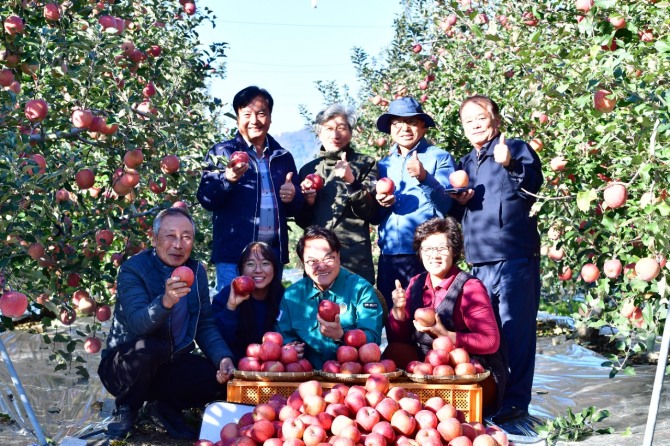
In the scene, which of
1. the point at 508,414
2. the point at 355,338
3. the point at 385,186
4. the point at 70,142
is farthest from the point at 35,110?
the point at 508,414

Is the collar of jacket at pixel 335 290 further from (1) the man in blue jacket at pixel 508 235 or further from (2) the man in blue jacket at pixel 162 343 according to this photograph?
(1) the man in blue jacket at pixel 508 235

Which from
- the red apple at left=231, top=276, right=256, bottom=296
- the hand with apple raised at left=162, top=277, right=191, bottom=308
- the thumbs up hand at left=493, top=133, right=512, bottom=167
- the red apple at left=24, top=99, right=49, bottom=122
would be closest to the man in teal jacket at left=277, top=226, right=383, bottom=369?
the red apple at left=231, top=276, right=256, bottom=296

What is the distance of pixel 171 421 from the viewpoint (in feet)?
13.2

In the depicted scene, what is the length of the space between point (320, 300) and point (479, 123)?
128 cm

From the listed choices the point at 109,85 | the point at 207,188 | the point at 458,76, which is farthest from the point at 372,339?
the point at 458,76

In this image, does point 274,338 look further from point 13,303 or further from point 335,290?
point 13,303

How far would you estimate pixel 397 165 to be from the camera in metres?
4.43

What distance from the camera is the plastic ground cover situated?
165 inches

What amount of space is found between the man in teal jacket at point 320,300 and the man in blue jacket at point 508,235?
0.78 meters

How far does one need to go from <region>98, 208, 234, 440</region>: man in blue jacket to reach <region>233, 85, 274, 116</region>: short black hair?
74 centimetres

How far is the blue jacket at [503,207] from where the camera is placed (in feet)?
13.7

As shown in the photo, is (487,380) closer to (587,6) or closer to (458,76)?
(587,6)

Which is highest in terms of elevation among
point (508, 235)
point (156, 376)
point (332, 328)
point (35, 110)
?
point (35, 110)

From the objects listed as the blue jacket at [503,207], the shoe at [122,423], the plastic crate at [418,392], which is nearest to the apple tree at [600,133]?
the blue jacket at [503,207]
